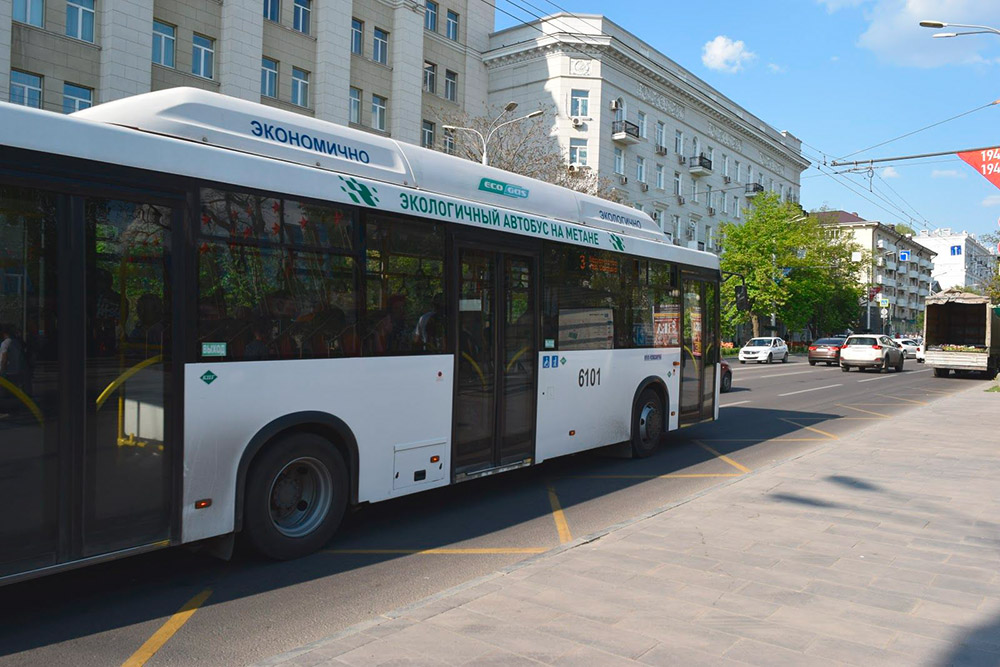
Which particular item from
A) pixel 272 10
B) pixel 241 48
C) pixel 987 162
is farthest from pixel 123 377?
pixel 272 10

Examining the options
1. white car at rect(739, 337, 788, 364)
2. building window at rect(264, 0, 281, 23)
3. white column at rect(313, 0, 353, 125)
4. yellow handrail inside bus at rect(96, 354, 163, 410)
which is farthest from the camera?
white car at rect(739, 337, 788, 364)

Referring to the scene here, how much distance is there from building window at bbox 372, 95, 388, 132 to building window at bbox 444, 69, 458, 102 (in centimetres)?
562

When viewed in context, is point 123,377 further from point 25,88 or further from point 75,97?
point 75,97

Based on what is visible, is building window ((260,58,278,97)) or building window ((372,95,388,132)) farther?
building window ((372,95,388,132))

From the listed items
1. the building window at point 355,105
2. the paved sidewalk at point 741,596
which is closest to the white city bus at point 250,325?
the paved sidewalk at point 741,596

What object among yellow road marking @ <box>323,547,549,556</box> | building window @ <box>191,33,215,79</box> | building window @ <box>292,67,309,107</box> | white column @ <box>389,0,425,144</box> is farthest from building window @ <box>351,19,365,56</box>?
yellow road marking @ <box>323,547,549,556</box>

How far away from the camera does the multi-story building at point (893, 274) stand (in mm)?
98188

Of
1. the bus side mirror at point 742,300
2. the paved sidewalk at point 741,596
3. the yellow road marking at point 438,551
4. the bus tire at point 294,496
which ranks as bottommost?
the yellow road marking at point 438,551

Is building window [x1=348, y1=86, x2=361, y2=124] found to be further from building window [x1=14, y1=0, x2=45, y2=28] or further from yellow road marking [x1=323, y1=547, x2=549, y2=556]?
yellow road marking [x1=323, y1=547, x2=549, y2=556]

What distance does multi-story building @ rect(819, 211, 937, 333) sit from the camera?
9819 centimetres

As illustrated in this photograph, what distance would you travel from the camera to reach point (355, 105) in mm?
33938

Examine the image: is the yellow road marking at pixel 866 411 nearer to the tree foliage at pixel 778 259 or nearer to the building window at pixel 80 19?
the building window at pixel 80 19

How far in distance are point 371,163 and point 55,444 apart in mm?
3313

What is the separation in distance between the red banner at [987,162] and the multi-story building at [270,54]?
2347cm
